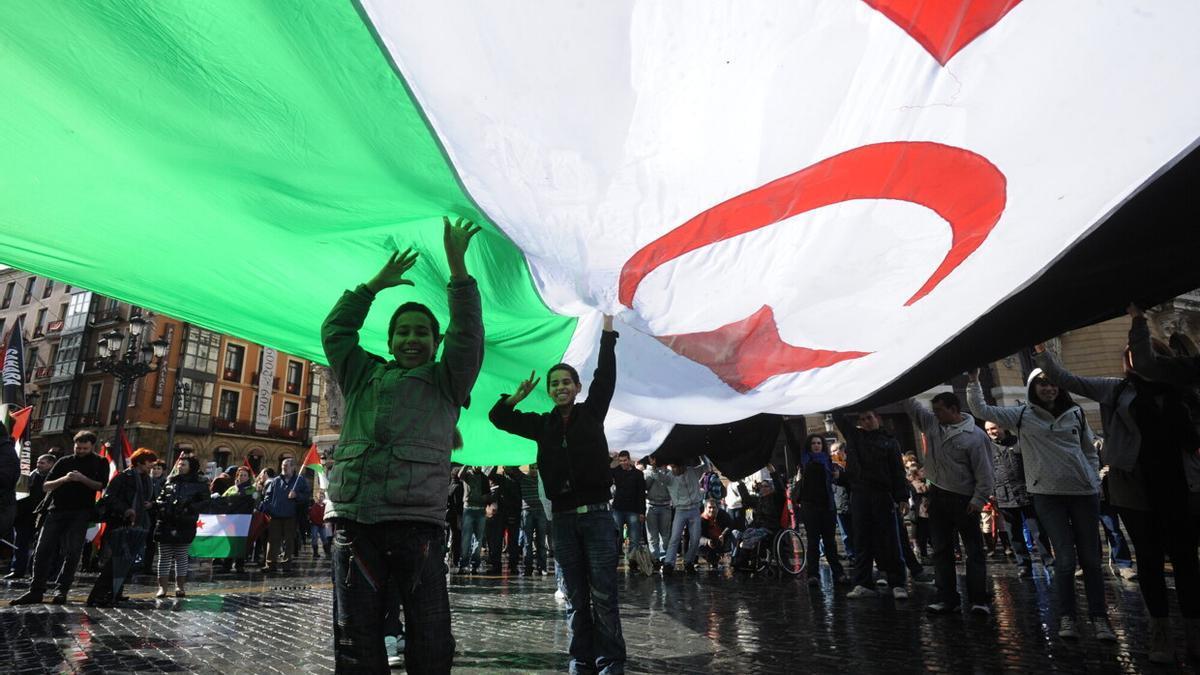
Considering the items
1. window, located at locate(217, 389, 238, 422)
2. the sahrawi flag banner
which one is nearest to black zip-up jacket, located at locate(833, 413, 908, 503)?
the sahrawi flag banner

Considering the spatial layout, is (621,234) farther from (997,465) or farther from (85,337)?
(85,337)

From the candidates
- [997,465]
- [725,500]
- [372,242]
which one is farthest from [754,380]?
[725,500]

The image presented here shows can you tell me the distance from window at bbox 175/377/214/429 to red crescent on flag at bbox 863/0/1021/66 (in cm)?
4460

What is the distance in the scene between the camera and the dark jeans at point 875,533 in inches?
247

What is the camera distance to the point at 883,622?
4.98 meters

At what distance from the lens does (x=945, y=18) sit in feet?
6.84

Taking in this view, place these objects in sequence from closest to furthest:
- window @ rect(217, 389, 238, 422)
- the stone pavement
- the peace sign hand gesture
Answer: the peace sign hand gesture → the stone pavement → window @ rect(217, 389, 238, 422)

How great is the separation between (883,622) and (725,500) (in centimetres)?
877

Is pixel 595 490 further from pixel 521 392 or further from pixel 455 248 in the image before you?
pixel 455 248

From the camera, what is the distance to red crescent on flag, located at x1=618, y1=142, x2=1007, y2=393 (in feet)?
8.40

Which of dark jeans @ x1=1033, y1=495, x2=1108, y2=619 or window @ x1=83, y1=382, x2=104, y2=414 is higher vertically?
window @ x1=83, y1=382, x2=104, y2=414

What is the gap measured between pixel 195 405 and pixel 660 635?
42.7 m

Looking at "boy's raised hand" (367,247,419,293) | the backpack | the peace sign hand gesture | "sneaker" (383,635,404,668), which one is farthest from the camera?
the backpack

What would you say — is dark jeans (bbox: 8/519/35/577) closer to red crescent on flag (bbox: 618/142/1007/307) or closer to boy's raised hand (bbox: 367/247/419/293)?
boy's raised hand (bbox: 367/247/419/293)
